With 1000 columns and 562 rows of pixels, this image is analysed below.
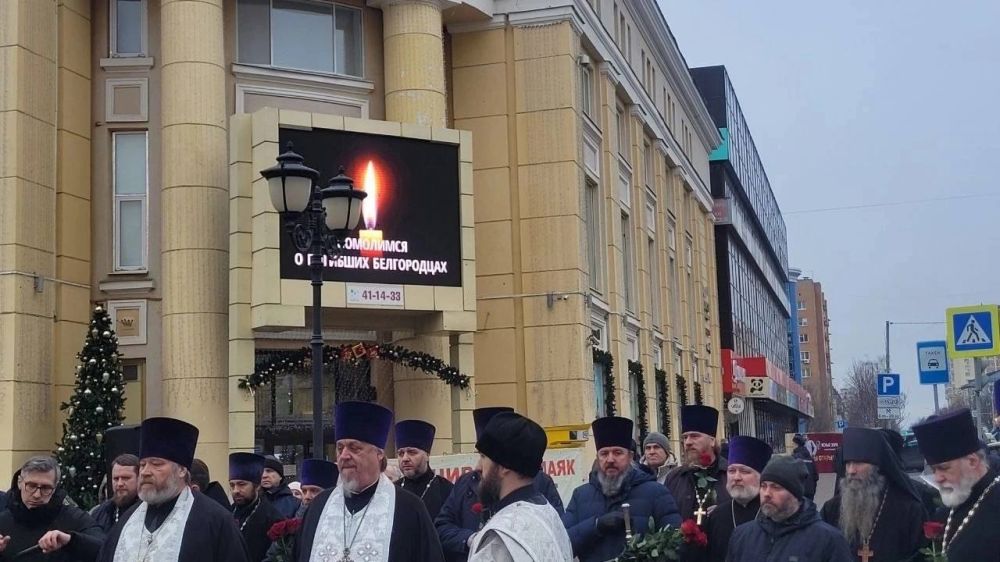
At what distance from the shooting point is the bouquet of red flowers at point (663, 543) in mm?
8375

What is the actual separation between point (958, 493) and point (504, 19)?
→ 22.7 metres

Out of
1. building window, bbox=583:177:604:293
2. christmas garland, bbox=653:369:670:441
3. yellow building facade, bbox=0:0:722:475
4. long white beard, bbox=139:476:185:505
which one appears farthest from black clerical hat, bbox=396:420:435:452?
christmas garland, bbox=653:369:670:441

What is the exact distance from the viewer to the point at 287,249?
21375 mm

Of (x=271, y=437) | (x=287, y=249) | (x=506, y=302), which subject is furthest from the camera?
(x=506, y=302)

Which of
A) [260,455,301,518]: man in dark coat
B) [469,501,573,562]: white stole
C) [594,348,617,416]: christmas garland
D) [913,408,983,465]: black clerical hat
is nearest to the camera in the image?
[469,501,573,562]: white stole

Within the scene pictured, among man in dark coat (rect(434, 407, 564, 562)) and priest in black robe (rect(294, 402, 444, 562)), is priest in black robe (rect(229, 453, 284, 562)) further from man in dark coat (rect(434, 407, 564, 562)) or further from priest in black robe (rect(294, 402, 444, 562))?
priest in black robe (rect(294, 402, 444, 562))

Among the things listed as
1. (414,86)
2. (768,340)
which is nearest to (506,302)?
(414,86)

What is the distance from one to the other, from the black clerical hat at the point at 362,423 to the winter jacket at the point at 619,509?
2566 millimetres

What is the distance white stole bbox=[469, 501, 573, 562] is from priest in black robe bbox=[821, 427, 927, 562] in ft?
12.1

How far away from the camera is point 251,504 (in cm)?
1083

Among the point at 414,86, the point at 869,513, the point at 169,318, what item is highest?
the point at 414,86

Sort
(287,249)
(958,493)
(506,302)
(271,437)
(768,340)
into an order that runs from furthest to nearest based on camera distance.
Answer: (768,340)
(506,302)
(271,437)
(287,249)
(958,493)

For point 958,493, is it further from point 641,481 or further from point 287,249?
point 287,249

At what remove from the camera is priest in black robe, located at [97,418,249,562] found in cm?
687
